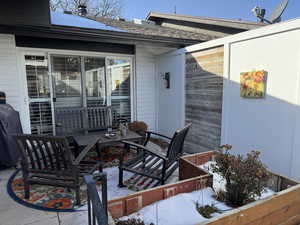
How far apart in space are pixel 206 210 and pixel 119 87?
13.5 ft

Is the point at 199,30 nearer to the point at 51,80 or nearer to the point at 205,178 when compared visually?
the point at 51,80

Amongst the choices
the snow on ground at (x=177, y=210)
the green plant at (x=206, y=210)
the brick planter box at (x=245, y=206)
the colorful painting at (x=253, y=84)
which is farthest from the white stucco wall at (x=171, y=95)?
the green plant at (x=206, y=210)

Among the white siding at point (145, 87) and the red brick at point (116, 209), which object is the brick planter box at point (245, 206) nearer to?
the red brick at point (116, 209)

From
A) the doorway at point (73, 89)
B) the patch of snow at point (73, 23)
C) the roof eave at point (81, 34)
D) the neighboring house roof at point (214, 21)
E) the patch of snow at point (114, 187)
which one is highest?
the neighboring house roof at point (214, 21)

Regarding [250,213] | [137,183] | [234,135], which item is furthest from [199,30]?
[250,213]

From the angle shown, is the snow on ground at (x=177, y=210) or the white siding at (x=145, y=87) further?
the white siding at (x=145, y=87)

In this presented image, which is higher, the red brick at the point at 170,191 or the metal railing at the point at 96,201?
the metal railing at the point at 96,201

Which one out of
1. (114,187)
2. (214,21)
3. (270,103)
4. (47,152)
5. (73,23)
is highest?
(214,21)

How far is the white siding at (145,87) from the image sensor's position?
5395 mm

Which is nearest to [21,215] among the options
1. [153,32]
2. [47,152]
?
[47,152]

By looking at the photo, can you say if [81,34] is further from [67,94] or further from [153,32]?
[153,32]

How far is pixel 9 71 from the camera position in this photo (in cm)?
409

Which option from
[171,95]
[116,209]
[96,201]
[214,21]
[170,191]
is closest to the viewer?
[96,201]

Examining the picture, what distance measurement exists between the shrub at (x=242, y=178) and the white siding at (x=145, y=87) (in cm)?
364
